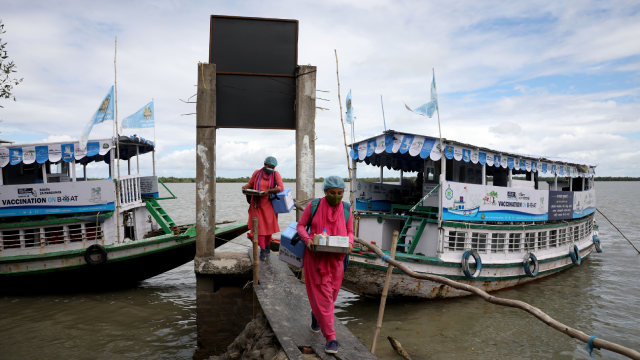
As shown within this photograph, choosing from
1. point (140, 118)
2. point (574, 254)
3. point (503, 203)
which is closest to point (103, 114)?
point (140, 118)

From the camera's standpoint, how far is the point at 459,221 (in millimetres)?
9391

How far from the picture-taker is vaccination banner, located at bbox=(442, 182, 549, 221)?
9.15m

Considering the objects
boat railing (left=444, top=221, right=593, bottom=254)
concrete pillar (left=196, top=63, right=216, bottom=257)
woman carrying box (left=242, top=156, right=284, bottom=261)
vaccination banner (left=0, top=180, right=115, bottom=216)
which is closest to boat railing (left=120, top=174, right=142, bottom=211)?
vaccination banner (left=0, top=180, right=115, bottom=216)

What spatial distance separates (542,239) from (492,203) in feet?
9.61

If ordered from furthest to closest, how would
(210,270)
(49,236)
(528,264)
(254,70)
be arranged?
1. (528,264)
2. (49,236)
3. (254,70)
4. (210,270)

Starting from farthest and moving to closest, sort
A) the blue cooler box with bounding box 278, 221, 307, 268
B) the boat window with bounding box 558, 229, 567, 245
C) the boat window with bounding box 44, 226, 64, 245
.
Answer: the boat window with bounding box 558, 229, 567, 245, the boat window with bounding box 44, 226, 64, 245, the blue cooler box with bounding box 278, 221, 307, 268

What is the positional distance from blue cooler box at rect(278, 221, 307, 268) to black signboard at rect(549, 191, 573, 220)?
32.9 feet

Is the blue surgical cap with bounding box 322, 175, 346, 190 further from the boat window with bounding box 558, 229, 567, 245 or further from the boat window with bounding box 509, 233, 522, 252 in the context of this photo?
the boat window with bounding box 558, 229, 567, 245

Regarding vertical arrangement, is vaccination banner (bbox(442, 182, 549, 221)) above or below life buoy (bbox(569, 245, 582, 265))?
above

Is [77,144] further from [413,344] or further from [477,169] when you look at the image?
[477,169]

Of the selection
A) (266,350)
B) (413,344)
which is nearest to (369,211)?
(413,344)

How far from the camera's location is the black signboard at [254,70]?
21.2 feet

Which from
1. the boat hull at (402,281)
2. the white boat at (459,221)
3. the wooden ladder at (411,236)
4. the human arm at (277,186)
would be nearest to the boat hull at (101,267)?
the boat hull at (402,281)

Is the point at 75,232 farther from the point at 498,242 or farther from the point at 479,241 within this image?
the point at 498,242
